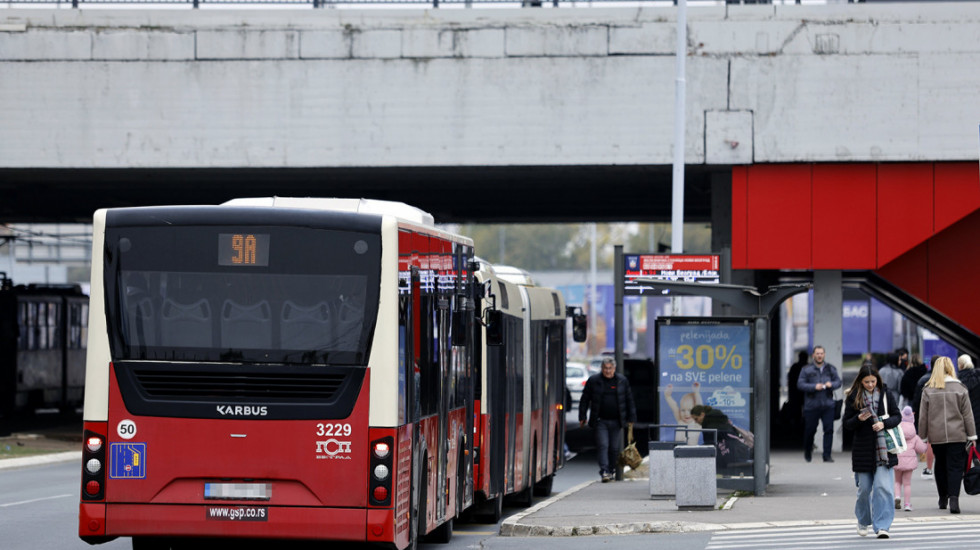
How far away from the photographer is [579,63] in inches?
1120

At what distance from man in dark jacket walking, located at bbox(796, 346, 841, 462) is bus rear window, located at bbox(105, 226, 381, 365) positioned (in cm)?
1564

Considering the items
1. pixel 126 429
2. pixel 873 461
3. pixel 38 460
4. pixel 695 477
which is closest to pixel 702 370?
pixel 695 477

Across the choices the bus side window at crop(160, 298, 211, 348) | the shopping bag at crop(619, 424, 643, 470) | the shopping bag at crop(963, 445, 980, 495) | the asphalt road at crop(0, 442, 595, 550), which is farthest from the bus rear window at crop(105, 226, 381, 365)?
the shopping bag at crop(619, 424, 643, 470)

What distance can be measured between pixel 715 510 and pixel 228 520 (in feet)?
26.0

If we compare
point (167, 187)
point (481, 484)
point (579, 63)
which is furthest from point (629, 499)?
point (167, 187)

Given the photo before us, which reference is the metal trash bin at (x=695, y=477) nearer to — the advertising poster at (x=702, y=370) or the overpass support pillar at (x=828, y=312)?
the advertising poster at (x=702, y=370)

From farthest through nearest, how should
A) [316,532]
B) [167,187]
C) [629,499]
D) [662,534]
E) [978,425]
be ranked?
[167,187] → [629,499] → [978,425] → [662,534] → [316,532]

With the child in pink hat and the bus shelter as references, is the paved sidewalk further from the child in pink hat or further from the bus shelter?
the bus shelter

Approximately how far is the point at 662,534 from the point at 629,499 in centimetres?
432

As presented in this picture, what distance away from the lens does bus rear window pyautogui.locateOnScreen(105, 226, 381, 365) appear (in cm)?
1141

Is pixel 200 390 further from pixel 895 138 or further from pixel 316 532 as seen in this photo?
pixel 895 138

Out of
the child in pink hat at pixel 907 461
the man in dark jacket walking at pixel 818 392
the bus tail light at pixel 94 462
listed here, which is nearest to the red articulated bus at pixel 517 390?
the man in dark jacket walking at pixel 818 392

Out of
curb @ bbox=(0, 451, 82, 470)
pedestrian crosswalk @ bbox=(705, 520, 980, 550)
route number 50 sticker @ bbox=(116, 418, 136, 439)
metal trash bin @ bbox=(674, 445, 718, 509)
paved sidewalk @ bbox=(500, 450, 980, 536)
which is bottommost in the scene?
curb @ bbox=(0, 451, 82, 470)

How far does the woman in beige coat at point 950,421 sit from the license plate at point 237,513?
28.0 feet
